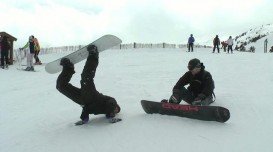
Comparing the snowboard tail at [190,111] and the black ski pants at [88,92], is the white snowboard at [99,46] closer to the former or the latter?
the black ski pants at [88,92]

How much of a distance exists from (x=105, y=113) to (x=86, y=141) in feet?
3.40

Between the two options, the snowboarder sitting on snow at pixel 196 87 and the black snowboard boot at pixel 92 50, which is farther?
the snowboarder sitting on snow at pixel 196 87

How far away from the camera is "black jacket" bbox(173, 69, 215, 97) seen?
30.0 ft

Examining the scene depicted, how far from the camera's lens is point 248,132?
798cm

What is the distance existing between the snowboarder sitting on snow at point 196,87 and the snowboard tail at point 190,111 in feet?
0.82

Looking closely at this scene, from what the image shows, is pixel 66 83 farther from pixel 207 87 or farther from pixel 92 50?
pixel 207 87

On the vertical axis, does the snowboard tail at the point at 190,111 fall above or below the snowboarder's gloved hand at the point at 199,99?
below

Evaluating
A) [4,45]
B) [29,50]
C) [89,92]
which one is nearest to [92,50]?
[89,92]

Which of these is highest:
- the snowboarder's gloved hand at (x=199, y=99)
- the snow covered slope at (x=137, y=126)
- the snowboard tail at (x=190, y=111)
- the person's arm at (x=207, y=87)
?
the person's arm at (x=207, y=87)

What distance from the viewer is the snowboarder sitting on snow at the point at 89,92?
8.85 metres

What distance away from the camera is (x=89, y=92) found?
29.3 ft

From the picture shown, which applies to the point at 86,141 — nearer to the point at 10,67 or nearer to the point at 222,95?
the point at 222,95

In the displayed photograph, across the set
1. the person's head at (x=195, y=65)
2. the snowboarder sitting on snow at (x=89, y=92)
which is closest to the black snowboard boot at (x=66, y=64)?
the snowboarder sitting on snow at (x=89, y=92)

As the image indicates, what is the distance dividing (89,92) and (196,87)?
→ 224cm
